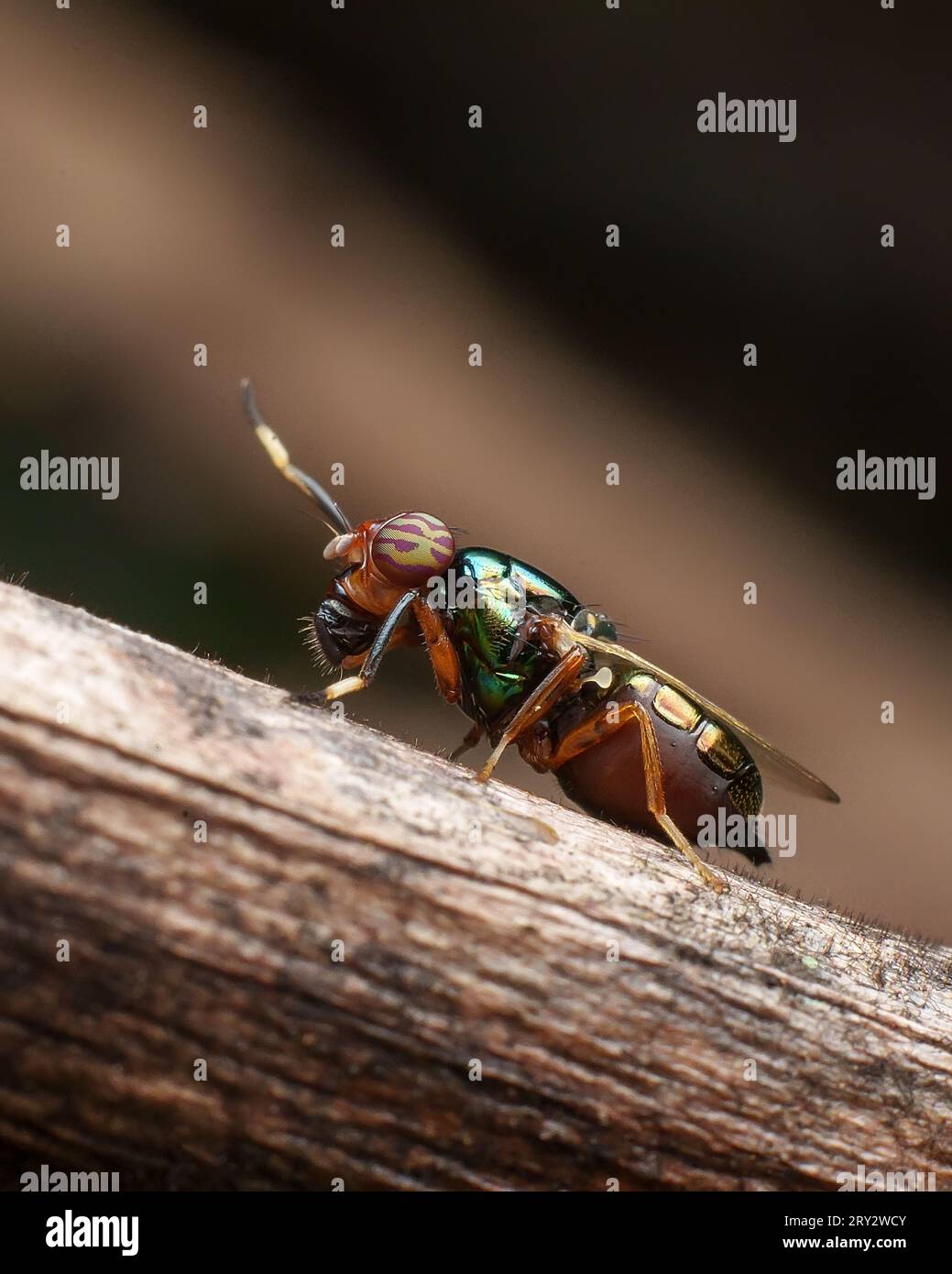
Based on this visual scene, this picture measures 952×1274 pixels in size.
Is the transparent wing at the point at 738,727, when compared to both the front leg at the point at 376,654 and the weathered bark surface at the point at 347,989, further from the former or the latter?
the weathered bark surface at the point at 347,989

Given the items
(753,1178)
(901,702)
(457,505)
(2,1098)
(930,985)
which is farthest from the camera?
(901,702)

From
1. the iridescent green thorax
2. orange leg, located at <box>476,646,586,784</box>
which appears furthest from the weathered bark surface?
the iridescent green thorax

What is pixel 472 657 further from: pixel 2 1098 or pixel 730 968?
pixel 2 1098

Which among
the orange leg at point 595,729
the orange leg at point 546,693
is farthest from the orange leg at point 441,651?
the orange leg at point 595,729

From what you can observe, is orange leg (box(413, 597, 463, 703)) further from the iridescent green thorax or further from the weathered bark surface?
the weathered bark surface

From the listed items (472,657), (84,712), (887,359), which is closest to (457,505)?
(472,657)

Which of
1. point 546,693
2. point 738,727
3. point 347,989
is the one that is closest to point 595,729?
point 546,693
